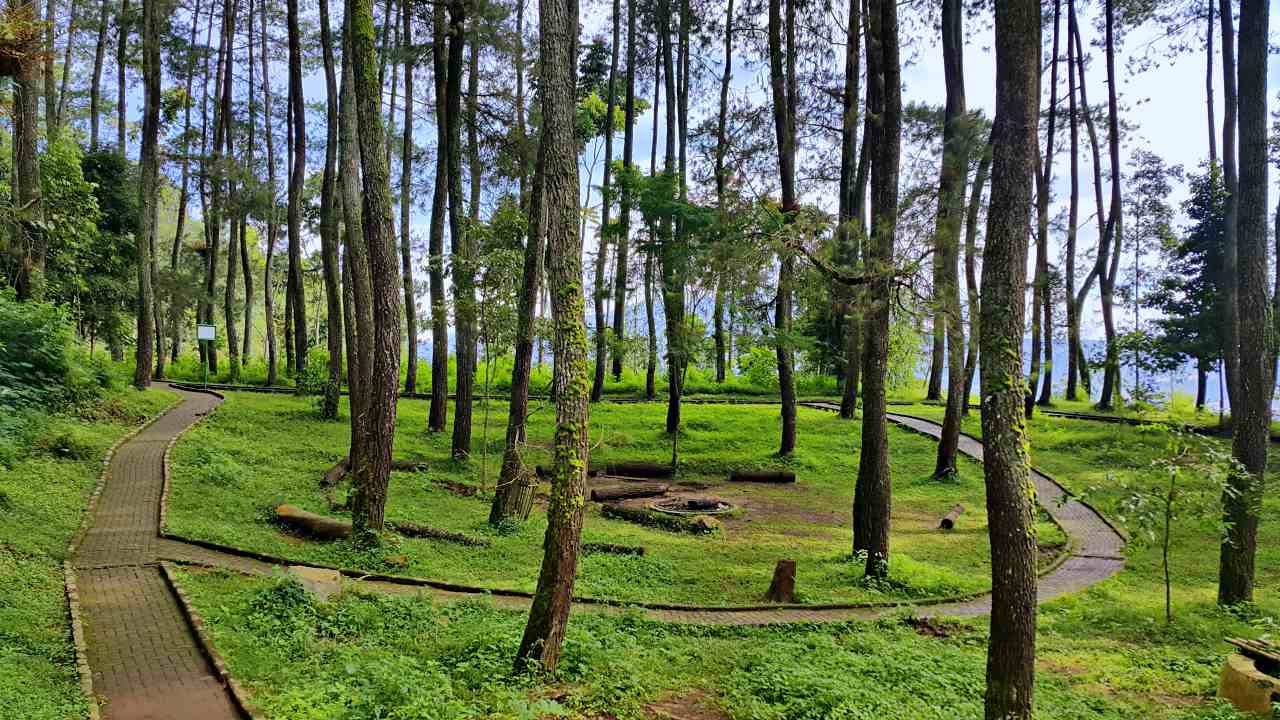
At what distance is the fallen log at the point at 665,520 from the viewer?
1361 centimetres

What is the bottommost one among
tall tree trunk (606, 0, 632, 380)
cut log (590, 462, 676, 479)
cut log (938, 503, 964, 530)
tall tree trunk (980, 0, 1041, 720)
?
cut log (938, 503, 964, 530)

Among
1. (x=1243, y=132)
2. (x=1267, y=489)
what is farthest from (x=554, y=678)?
(x=1267, y=489)

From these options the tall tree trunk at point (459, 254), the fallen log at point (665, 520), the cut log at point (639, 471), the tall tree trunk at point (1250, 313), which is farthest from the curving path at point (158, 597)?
the cut log at point (639, 471)

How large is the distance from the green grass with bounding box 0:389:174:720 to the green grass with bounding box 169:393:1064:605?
4.36 feet

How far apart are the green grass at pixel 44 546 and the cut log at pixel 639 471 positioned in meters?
10.2

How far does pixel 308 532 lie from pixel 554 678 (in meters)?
6.21

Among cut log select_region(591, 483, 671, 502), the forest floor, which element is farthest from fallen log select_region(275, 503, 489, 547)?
cut log select_region(591, 483, 671, 502)

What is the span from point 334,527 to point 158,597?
10.1 feet

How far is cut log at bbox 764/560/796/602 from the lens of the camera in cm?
943

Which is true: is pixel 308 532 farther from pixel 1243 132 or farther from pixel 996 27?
pixel 1243 132

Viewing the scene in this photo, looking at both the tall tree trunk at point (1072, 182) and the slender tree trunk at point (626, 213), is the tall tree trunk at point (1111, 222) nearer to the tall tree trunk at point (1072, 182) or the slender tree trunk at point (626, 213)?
the tall tree trunk at point (1072, 182)

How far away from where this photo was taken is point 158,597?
25.0ft

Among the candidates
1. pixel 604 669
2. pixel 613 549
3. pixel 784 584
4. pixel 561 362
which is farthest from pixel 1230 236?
pixel 604 669

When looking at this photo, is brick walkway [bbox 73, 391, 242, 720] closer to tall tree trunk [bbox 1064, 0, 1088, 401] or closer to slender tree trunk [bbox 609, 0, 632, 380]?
slender tree trunk [bbox 609, 0, 632, 380]
